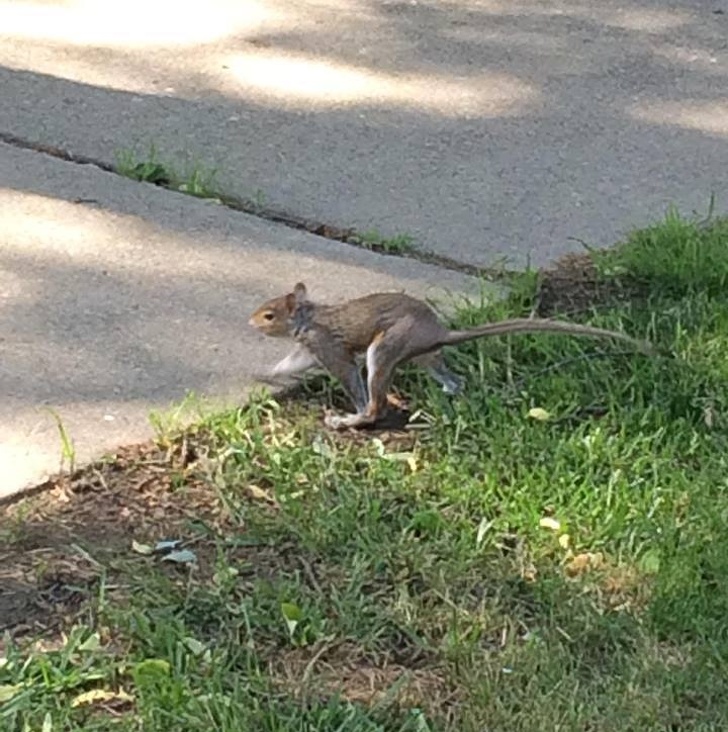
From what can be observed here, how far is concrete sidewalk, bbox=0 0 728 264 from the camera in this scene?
5242mm

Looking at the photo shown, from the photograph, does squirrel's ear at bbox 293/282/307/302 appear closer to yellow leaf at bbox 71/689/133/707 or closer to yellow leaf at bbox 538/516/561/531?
yellow leaf at bbox 538/516/561/531

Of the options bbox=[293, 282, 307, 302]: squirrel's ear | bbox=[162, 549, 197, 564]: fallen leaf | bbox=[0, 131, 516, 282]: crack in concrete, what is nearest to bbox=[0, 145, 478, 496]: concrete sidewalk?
bbox=[0, 131, 516, 282]: crack in concrete

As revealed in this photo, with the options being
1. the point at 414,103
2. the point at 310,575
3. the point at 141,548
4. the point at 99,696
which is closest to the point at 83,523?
the point at 141,548

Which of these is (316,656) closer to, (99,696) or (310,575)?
(310,575)

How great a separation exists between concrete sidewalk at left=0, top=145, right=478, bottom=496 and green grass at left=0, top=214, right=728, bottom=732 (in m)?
0.26

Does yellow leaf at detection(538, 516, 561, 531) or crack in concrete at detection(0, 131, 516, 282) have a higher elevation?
crack in concrete at detection(0, 131, 516, 282)

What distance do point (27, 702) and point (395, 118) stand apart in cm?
330

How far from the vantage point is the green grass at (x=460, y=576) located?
10.0 ft

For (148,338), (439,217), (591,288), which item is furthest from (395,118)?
(148,338)

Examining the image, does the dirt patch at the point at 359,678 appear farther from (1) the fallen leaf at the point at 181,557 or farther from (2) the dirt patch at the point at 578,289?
(2) the dirt patch at the point at 578,289

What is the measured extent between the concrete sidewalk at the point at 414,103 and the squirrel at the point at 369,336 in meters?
0.82

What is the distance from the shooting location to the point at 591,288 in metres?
4.75

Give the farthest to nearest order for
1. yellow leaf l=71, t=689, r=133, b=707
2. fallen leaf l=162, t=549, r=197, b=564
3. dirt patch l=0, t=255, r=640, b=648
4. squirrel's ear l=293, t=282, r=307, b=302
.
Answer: squirrel's ear l=293, t=282, r=307, b=302, fallen leaf l=162, t=549, r=197, b=564, dirt patch l=0, t=255, r=640, b=648, yellow leaf l=71, t=689, r=133, b=707

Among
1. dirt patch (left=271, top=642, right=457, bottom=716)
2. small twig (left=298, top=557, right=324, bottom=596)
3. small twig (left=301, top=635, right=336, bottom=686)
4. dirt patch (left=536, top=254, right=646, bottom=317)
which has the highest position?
dirt patch (left=536, top=254, right=646, bottom=317)
